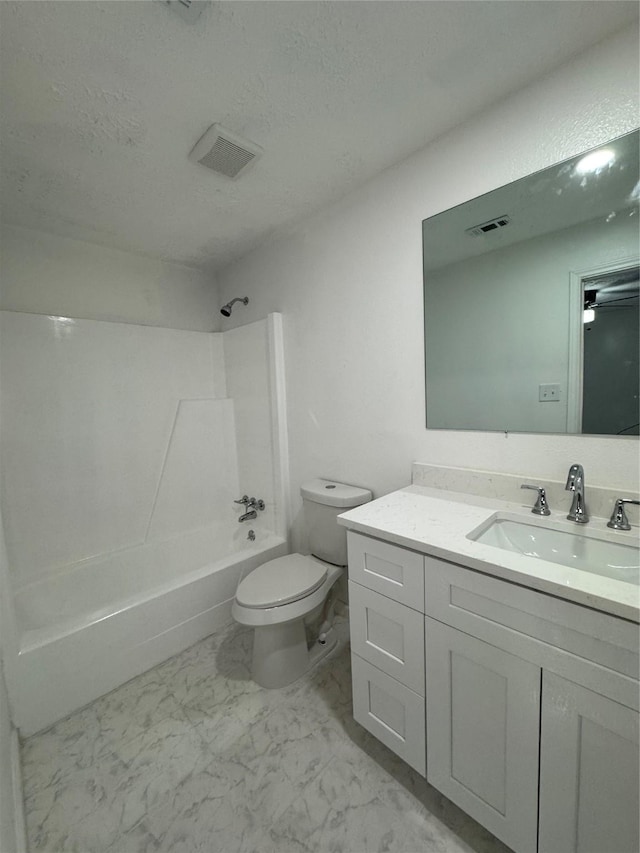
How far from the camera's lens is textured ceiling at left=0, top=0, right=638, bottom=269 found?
0.87 m

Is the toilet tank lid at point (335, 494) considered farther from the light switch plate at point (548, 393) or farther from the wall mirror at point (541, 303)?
the light switch plate at point (548, 393)

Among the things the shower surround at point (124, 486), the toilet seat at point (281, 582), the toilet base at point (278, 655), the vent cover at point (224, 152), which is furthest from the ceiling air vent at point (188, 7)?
the toilet base at point (278, 655)

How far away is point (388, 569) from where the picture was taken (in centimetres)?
102

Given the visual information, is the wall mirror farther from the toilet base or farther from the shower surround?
the toilet base

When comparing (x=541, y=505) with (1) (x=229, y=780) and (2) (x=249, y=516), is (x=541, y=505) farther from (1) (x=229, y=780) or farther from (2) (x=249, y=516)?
(2) (x=249, y=516)

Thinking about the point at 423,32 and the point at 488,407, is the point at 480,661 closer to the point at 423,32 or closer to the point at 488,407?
the point at 488,407

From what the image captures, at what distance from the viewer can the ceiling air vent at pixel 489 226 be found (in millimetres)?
1200

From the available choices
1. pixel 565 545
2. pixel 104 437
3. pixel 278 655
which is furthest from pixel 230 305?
pixel 565 545

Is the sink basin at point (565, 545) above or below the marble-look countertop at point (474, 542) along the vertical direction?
below

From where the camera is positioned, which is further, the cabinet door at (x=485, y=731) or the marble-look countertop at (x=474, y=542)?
the cabinet door at (x=485, y=731)

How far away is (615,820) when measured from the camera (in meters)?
0.67

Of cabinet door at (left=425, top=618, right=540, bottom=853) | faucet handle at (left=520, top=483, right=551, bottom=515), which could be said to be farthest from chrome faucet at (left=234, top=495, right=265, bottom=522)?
faucet handle at (left=520, top=483, right=551, bottom=515)

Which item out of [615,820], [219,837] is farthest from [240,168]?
[219,837]

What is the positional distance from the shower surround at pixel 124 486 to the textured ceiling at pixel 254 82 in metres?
0.80
